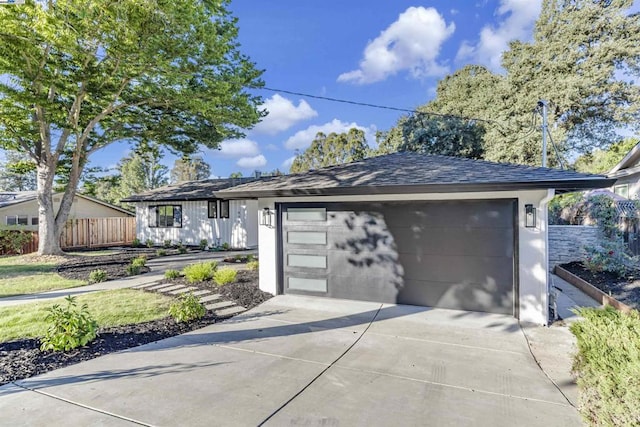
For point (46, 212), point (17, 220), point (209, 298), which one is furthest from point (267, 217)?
point (17, 220)

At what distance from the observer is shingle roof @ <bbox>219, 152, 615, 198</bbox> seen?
4832 millimetres

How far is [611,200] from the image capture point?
9266 millimetres

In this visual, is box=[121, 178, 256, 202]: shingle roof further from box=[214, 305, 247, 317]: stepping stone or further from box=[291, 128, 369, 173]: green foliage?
box=[291, 128, 369, 173]: green foliage

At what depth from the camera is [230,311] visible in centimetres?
598

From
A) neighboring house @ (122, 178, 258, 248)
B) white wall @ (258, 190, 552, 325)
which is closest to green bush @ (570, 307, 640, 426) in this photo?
white wall @ (258, 190, 552, 325)

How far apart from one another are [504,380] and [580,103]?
23877mm

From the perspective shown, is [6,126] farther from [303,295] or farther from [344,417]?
[344,417]

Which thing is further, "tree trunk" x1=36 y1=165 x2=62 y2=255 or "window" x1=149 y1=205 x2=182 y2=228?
"window" x1=149 y1=205 x2=182 y2=228

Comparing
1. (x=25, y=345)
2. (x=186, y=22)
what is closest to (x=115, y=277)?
(x=25, y=345)

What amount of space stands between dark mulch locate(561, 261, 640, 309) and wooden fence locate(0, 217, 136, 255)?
2054 centimetres

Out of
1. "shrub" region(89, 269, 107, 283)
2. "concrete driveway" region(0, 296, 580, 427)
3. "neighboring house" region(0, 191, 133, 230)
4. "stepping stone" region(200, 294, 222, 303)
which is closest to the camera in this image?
"concrete driveway" region(0, 296, 580, 427)

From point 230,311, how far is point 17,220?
20.1 metres

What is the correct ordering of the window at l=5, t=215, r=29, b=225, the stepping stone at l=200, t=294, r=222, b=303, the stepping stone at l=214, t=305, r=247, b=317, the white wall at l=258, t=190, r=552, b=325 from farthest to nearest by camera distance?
the window at l=5, t=215, r=29, b=225, the stepping stone at l=200, t=294, r=222, b=303, the stepping stone at l=214, t=305, r=247, b=317, the white wall at l=258, t=190, r=552, b=325

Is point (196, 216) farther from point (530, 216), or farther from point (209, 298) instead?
point (530, 216)
